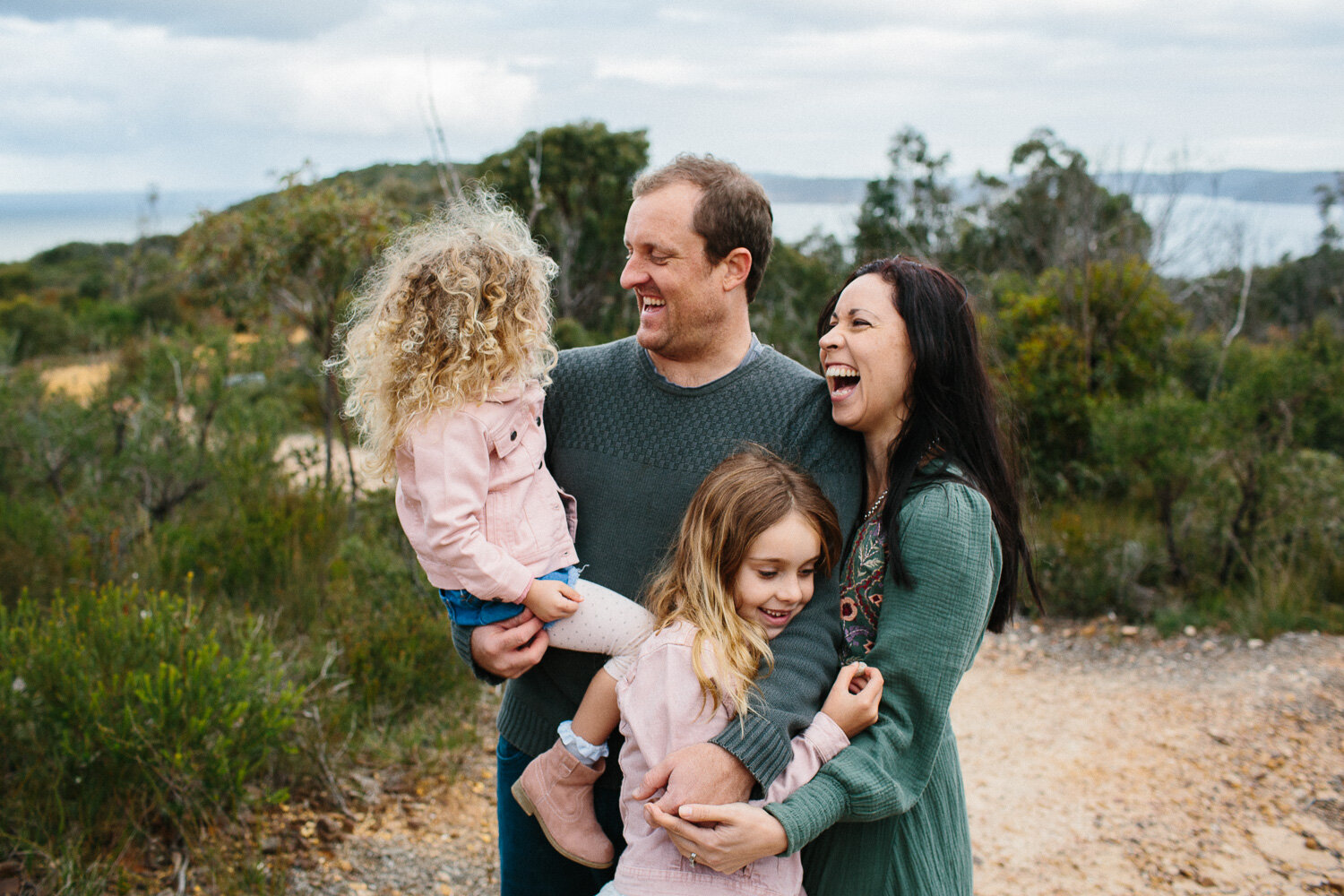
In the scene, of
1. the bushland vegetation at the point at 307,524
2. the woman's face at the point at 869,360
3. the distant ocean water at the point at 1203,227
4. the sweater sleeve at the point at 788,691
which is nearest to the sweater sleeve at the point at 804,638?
the sweater sleeve at the point at 788,691

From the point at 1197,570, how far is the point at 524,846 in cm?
585

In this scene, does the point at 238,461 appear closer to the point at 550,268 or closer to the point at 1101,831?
the point at 550,268

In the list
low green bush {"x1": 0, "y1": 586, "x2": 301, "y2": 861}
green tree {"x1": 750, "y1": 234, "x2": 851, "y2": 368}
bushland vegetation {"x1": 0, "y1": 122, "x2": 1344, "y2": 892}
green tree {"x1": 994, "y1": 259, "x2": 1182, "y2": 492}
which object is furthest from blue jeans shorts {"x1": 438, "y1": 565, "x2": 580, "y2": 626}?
green tree {"x1": 750, "y1": 234, "x2": 851, "y2": 368}

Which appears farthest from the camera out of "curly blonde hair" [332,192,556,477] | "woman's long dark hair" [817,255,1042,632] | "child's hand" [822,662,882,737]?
"curly blonde hair" [332,192,556,477]

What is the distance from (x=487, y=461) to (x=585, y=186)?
32.6ft

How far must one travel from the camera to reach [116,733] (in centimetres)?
304

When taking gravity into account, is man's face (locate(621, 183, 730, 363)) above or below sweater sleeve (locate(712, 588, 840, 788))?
above

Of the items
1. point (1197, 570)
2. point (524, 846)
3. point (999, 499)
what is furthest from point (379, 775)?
point (1197, 570)

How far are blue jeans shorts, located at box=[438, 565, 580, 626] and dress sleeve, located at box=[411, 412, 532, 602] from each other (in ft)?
0.17

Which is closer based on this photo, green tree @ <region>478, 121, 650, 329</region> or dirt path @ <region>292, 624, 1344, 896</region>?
dirt path @ <region>292, 624, 1344, 896</region>

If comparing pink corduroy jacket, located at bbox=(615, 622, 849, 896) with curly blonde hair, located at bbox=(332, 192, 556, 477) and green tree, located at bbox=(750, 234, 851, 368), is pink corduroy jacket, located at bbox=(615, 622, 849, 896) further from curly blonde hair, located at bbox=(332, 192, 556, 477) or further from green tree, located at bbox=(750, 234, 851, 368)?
green tree, located at bbox=(750, 234, 851, 368)

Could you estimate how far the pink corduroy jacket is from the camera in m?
1.67

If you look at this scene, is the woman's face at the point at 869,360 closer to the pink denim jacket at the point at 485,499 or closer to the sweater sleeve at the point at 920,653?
the sweater sleeve at the point at 920,653

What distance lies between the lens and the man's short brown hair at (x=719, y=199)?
215cm
